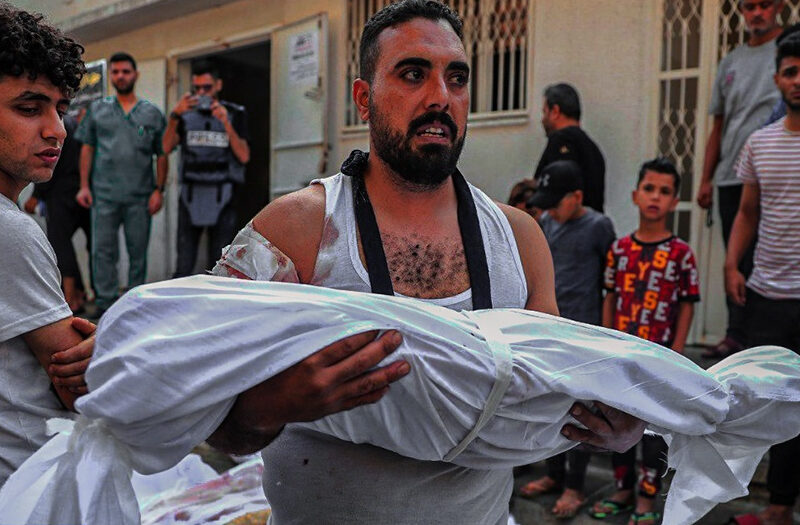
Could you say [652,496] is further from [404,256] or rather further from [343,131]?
[343,131]

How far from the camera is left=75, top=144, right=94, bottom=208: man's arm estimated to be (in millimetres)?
6410

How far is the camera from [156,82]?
9.39m

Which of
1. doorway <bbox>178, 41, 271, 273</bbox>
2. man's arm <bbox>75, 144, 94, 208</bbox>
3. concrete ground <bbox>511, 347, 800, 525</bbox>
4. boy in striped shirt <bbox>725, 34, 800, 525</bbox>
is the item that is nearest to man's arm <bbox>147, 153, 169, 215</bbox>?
man's arm <bbox>75, 144, 94, 208</bbox>

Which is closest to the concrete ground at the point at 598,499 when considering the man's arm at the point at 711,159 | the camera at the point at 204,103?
the man's arm at the point at 711,159

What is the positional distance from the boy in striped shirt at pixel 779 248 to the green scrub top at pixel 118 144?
4875 millimetres

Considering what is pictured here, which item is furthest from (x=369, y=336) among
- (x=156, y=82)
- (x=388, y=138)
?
(x=156, y=82)

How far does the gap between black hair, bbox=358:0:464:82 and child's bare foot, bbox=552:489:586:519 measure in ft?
7.63

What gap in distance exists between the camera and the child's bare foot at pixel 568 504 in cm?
338

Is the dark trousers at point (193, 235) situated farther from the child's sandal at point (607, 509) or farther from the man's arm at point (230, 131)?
the child's sandal at point (607, 509)

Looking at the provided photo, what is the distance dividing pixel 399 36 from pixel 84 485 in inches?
49.2

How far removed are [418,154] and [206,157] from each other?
472 centimetres

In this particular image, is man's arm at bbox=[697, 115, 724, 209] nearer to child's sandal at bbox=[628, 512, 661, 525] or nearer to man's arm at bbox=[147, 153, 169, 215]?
child's sandal at bbox=[628, 512, 661, 525]

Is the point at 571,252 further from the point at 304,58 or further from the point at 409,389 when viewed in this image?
the point at 304,58

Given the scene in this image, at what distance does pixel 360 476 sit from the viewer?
157 cm
